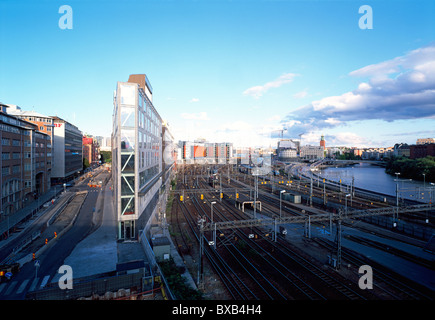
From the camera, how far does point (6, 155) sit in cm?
3259

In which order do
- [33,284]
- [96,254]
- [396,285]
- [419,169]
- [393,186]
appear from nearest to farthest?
[33,284] < [396,285] < [96,254] < [393,186] < [419,169]

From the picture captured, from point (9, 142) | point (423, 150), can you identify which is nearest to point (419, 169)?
point (423, 150)

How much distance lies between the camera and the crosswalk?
1541 cm

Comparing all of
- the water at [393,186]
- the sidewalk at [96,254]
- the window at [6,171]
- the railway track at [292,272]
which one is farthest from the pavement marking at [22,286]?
the water at [393,186]

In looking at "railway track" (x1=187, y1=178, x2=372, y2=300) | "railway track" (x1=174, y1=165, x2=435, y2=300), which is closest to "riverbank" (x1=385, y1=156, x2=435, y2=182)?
"railway track" (x1=174, y1=165, x2=435, y2=300)

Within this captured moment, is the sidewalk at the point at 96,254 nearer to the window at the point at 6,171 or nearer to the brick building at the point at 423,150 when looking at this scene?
the window at the point at 6,171

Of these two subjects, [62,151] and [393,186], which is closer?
[62,151]

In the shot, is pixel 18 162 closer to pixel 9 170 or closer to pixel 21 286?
pixel 9 170

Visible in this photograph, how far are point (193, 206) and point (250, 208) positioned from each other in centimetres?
1063

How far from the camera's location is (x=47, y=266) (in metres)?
19.1

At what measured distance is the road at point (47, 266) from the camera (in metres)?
15.7

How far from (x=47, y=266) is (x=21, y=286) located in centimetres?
301
